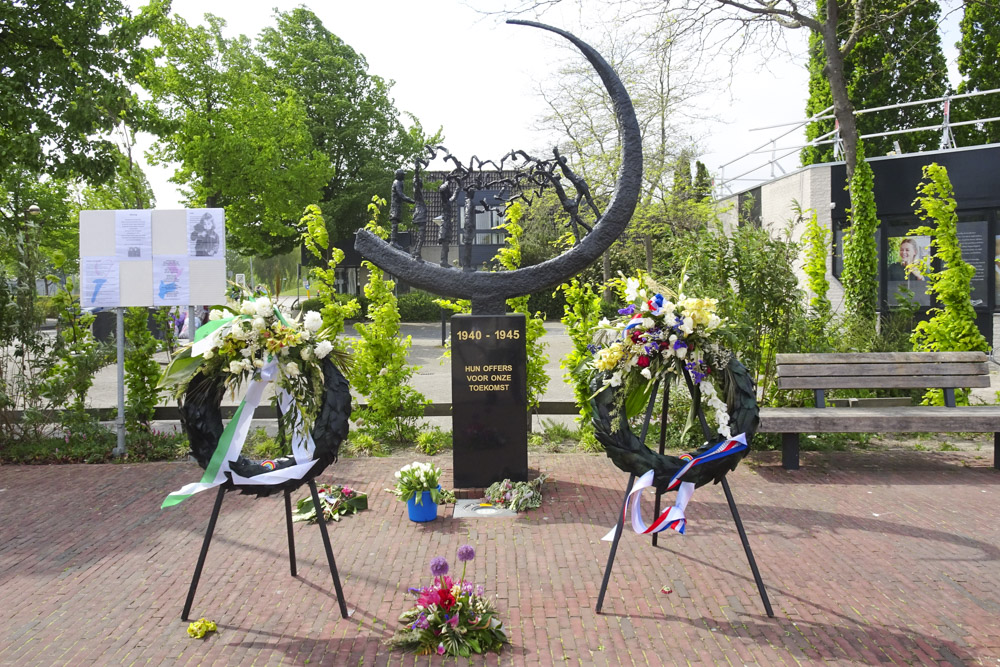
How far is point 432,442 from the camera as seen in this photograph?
26.8 ft

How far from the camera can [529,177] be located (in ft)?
23.6

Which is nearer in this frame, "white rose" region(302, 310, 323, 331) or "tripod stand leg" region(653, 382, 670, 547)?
"white rose" region(302, 310, 323, 331)

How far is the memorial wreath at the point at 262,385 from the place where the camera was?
416 centimetres

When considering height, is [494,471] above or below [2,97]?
below

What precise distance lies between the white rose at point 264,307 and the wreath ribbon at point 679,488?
92.7 inches

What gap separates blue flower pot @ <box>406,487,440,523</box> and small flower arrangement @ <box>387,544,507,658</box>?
187cm

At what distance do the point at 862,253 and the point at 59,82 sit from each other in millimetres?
11686

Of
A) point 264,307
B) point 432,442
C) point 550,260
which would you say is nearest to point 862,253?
point 550,260

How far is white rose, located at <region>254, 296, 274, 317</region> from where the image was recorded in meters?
4.21

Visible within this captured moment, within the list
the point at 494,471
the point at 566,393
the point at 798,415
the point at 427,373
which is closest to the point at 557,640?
the point at 494,471

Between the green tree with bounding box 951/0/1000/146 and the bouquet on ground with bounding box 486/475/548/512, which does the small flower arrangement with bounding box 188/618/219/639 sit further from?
the green tree with bounding box 951/0/1000/146

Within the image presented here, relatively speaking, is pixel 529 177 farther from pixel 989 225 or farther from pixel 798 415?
pixel 989 225

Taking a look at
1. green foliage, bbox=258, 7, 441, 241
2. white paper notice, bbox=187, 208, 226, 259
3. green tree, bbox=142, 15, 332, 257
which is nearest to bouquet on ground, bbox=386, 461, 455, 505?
white paper notice, bbox=187, 208, 226, 259

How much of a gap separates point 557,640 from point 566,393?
27.6 ft
